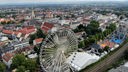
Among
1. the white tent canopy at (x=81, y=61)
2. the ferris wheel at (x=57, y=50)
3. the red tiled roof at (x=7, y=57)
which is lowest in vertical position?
the red tiled roof at (x=7, y=57)

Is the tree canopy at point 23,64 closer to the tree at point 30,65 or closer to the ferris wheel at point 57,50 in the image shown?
the tree at point 30,65

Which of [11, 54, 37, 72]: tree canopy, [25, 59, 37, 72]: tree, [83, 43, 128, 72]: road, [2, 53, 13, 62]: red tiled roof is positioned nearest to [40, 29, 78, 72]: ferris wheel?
[11, 54, 37, 72]: tree canopy

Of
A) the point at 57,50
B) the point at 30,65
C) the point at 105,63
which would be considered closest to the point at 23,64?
the point at 30,65

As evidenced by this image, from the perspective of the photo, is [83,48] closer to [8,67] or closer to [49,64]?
[8,67]

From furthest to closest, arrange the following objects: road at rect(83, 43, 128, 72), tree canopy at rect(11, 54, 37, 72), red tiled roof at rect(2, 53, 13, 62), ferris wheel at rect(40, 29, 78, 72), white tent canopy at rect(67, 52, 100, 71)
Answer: red tiled roof at rect(2, 53, 13, 62) < road at rect(83, 43, 128, 72) < white tent canopy at rect(67, 52, 100, 71) < tree canopy at rect(11, 54, 37, 72) < ferris wheel at rect(40, 29, 78, 72)

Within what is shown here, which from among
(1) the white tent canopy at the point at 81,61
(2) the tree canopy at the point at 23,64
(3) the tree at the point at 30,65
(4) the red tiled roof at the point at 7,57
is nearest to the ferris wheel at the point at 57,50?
(2) the tree canopy at the point at 23,64

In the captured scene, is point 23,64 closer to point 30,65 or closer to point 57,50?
Result: point 30,65

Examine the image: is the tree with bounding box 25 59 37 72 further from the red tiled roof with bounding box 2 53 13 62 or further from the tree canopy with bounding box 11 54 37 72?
the red tiled roof with bounding box 2 53 13 62

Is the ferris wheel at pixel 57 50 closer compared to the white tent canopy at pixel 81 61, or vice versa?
the ferris wheel at pixel 57 50

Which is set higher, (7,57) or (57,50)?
(57,50)

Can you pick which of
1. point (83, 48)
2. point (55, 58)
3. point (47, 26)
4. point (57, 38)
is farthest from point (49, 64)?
point (47, 26)
